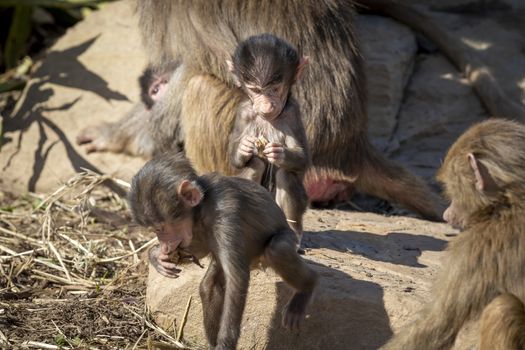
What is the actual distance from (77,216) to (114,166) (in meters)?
0.81

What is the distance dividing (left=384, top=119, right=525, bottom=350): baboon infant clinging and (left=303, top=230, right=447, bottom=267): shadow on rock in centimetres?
110

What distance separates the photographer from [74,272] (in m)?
6.05

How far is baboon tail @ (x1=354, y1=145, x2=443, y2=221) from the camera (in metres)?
6.64

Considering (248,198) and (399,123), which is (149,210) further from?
(399,123)

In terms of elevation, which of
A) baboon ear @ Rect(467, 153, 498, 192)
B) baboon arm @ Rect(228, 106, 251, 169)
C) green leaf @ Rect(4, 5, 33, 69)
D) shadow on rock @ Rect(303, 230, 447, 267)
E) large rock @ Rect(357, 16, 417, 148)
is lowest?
green leaf @ Rect(4, 5, 33, 69)

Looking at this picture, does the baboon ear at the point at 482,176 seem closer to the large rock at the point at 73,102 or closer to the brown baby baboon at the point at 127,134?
the brown baby baboon at the point at 127,134

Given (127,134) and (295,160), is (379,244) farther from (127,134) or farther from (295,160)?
(127,134)

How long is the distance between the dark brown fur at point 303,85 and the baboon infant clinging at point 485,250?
6.41ft

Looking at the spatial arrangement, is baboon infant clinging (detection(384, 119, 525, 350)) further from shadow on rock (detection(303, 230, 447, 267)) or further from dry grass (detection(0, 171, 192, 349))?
dry grass (detection(0, 171, 192, 349))

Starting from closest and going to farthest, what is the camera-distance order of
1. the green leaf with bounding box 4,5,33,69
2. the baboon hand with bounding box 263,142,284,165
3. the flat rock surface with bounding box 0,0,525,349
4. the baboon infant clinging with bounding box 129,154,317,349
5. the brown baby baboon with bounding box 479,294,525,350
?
the brown baby baboon with bounding box 479,294,525,350 → the baboon infant clinging with bounding box 129,154,317,349 → the baboon hand with bounding box 263,142,284,165 → the flat rock surface with bounding box 0,0,525,349 → the green leaf with bounding box 4,5,33,69

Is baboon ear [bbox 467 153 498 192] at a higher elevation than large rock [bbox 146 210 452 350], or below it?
higher

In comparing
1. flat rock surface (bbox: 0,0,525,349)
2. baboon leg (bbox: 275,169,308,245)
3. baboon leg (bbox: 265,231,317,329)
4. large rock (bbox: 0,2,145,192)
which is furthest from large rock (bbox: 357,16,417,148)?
baboon leg (bbox: 265,231,317,329)

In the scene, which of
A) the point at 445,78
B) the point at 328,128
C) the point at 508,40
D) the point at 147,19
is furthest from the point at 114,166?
the point at 508,40

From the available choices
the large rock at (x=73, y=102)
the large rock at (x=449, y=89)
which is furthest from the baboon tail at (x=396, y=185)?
the large rock at (x=73, y=102)
